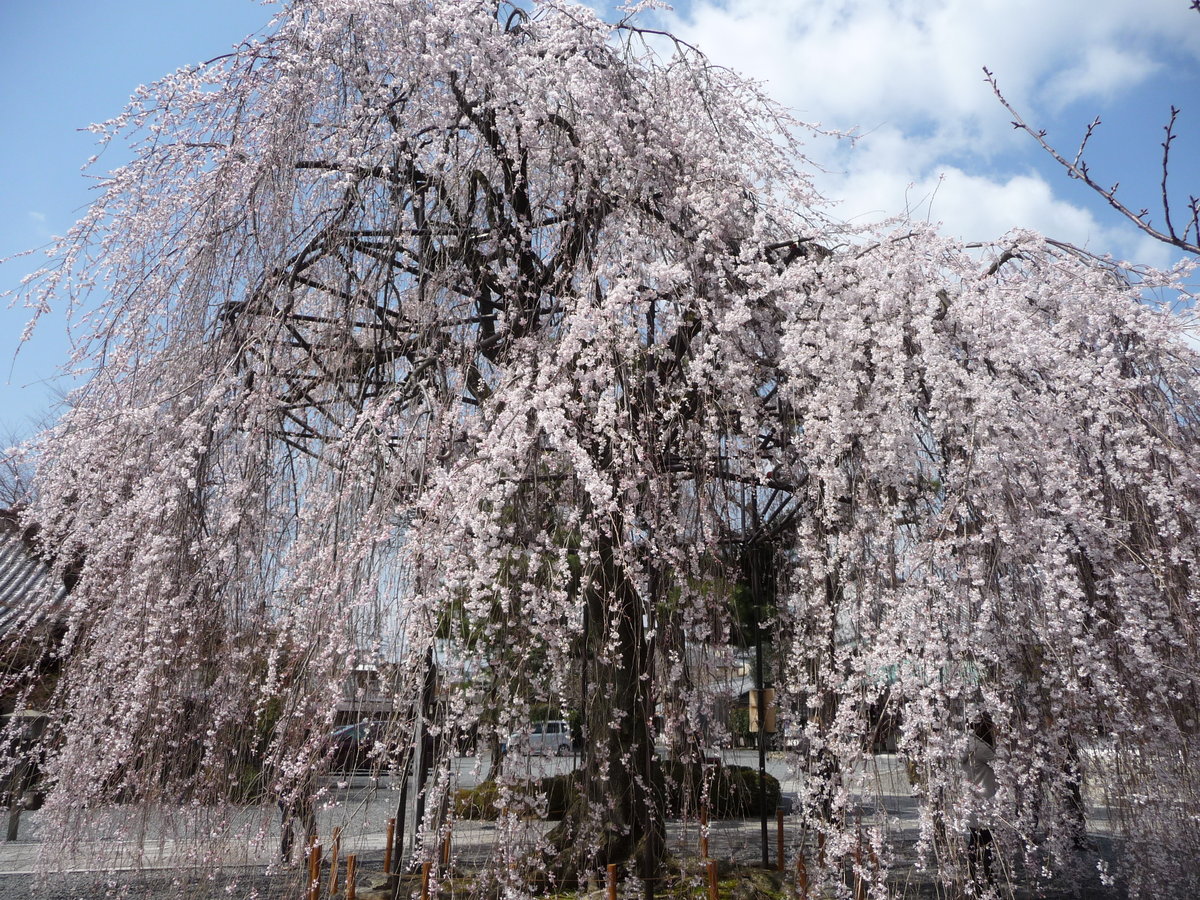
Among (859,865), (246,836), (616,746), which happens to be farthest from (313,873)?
(859,865)

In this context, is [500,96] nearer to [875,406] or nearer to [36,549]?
[875,406]

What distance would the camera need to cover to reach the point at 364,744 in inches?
124

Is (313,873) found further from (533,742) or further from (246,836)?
(533,742)

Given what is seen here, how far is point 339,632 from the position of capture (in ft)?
9.93

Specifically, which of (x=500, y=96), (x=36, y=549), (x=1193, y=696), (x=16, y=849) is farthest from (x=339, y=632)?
(x=16, y=849)

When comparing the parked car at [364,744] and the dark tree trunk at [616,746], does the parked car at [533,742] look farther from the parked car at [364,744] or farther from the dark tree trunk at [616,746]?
the parked car at [364,744]

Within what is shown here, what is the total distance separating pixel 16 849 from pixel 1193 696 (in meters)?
9.42

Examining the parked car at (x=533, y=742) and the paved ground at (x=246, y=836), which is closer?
the paved ground at (x=246, y=836)

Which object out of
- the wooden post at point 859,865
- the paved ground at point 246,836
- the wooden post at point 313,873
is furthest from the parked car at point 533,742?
the wooden post at point 859,865

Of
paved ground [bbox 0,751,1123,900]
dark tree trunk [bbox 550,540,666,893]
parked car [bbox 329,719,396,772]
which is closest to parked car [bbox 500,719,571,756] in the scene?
paved ground [bbox 0,751,1123,900]

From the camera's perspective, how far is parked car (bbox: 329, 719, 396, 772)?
2.94m

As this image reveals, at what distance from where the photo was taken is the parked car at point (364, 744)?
2936 mm

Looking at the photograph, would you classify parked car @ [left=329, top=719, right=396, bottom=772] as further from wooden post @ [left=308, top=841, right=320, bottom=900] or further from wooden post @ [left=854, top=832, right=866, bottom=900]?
wooden post @ [left=854, top=832, right=866, bottom=900]

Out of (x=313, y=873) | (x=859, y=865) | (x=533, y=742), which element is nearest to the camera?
(x=859, y=865)
